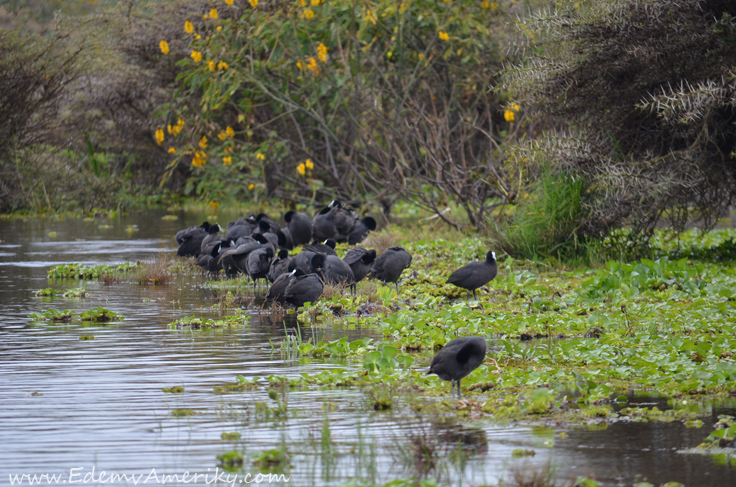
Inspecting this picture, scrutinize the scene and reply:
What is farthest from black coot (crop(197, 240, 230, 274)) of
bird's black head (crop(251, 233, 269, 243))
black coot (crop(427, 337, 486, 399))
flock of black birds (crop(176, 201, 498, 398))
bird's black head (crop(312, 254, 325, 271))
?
black coot (crop(427, 337, 486, 399))

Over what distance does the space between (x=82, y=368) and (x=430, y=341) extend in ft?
11.0

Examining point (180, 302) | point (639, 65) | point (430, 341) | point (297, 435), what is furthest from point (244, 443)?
point (639, 65)

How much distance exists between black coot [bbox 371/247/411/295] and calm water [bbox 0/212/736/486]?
9.60 feet

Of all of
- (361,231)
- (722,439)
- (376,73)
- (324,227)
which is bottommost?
(361,231)

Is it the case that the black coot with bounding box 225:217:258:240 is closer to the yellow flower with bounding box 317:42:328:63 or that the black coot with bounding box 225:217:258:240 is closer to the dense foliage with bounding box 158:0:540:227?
the dense foliage with bounding box 158:0:540:227

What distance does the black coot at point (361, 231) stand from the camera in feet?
63.6

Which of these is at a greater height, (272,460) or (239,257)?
(272,460)

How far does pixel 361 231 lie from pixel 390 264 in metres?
6.46

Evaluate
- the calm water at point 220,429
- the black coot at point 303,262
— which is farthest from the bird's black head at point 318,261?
the calm water at point 220,429

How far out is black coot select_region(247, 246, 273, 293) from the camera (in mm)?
13719

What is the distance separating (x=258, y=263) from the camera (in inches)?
541

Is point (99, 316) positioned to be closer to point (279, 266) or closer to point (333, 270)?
point (279, 266)

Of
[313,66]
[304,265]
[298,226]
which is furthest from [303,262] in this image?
[313,66]

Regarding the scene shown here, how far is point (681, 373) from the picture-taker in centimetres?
743
